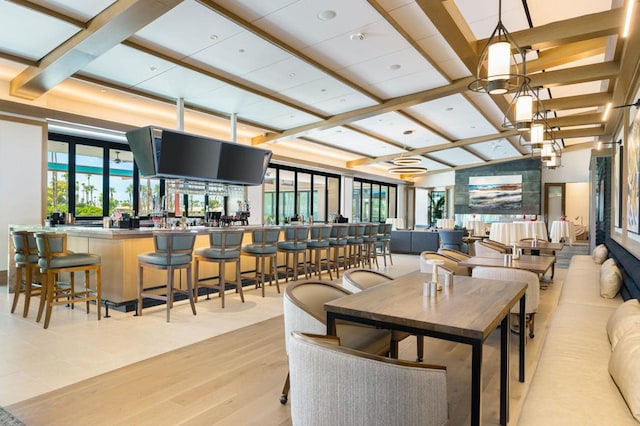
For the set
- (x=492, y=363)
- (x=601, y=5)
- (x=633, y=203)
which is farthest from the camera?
(x=601, y=5)

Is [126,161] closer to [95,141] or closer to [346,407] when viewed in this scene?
[95,141]

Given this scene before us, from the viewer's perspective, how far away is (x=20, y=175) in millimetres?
6266

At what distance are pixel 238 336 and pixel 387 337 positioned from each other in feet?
6.14

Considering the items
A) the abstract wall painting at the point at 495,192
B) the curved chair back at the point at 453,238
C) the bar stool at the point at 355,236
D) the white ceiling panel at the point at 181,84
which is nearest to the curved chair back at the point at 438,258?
the bar stool at the point at 355,236

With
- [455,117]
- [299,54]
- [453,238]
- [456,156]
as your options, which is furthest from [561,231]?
[299,54]

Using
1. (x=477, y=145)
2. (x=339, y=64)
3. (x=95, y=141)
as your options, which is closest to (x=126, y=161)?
(x=95, y=141)

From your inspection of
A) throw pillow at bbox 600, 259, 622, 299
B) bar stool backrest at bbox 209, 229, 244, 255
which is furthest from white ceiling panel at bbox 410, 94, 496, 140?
bar stool backrest at bbox 209, 229, 244, 255

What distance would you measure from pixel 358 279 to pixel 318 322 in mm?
1028

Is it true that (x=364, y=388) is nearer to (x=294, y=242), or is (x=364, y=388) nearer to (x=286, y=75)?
(x=294, y=242)

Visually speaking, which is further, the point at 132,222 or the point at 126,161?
the point at 126,161

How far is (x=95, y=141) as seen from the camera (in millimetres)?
7973

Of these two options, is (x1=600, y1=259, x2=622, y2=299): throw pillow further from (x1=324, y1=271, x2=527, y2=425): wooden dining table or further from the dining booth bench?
(x1=324, y1=271, x2=527, y2=425): wooden dining table

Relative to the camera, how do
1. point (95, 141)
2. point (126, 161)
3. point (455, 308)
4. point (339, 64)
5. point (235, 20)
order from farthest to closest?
point (126, 161) < point (95, 141) < point (339, 64) < point (235, 20) < point (455, 308)

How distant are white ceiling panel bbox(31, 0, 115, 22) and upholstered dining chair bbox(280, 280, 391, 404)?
12.5 feet
